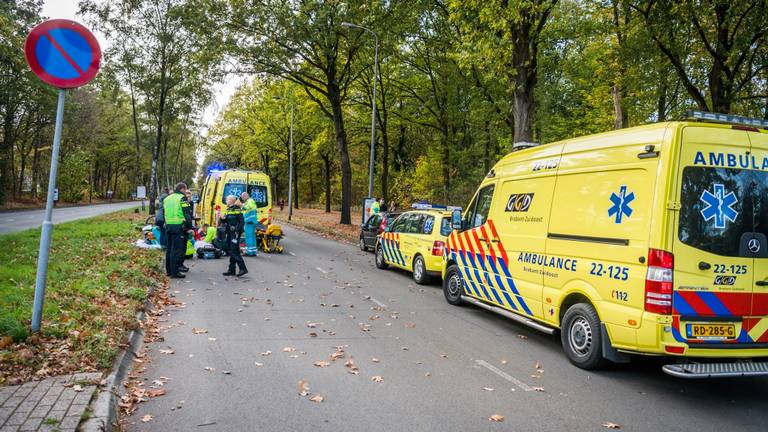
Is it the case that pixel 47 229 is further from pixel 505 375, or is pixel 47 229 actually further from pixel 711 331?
pixel 711 331


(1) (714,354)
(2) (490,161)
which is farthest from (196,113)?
(1) (714,354)

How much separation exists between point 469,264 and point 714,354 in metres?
4.13

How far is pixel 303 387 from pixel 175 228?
7608 mm

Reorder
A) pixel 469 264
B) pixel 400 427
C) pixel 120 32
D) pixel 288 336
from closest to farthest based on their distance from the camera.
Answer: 1. pixel 400 427
2. pixel 288 336
3. pixel 469 264
4. pixel 120 32

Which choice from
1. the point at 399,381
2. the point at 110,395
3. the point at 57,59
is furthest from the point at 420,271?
the point at 57,59

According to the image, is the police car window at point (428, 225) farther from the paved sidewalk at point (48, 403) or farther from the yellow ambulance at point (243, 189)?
the yellow ambulance at point (243, 189)

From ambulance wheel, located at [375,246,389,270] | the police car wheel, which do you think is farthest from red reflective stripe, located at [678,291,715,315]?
the police car wheel

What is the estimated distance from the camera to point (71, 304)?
7055 mm

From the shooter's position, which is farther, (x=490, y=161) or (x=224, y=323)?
(x=490, y=161)

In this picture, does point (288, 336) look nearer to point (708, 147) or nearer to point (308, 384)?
point (308, 384)

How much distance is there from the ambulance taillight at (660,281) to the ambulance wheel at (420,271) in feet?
21.9

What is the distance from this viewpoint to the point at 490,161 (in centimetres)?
3062

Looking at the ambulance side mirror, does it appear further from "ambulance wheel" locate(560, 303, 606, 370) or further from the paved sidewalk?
the paved sidewalk

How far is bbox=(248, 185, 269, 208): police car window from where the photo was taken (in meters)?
19.1
